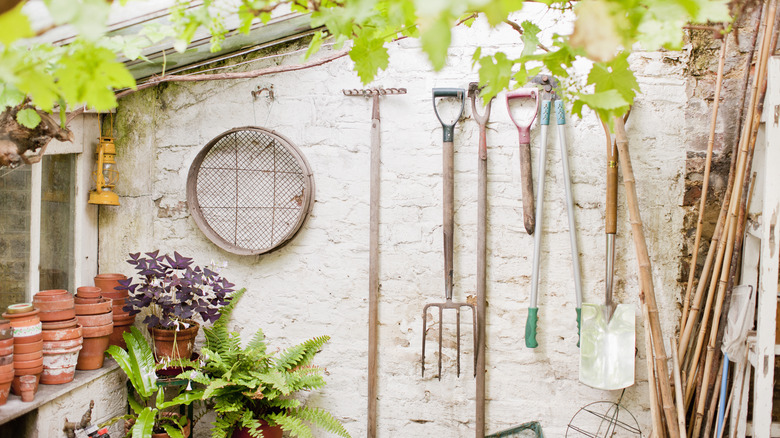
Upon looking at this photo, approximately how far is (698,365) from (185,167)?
223 centimetres

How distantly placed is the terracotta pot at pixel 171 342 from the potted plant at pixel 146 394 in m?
0.05

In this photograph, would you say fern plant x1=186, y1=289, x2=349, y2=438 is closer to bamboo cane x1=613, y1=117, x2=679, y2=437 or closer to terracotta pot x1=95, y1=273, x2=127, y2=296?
terracotta pot x1=95, y1=273, x2=127, y2=296

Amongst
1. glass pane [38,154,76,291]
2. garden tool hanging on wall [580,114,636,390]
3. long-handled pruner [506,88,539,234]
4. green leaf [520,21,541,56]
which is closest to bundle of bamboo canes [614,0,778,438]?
garden tool hanging on wall [580,114,636,390]

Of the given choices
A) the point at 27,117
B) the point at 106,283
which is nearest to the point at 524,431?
the point at 106,283

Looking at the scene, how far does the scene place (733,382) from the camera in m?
1.98

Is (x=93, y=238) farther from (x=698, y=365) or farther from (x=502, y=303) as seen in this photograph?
(x=698, y=365)

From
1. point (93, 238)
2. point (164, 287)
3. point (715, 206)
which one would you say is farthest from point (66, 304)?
point (715, 206)

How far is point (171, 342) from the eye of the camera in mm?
2316

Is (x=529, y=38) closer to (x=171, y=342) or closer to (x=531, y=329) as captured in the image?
(x=531, y=329)

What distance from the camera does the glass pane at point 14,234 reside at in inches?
82.9

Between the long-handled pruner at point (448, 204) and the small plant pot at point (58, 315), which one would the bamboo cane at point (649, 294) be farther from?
the small plant pot at point (58, 315)

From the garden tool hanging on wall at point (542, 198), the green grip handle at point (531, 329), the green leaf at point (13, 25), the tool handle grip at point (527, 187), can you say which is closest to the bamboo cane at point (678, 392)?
the garden tool hanging on wall at point (542, 198)

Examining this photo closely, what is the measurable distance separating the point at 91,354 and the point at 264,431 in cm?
74

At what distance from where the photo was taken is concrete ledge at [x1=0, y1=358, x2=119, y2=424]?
1.79 meters
